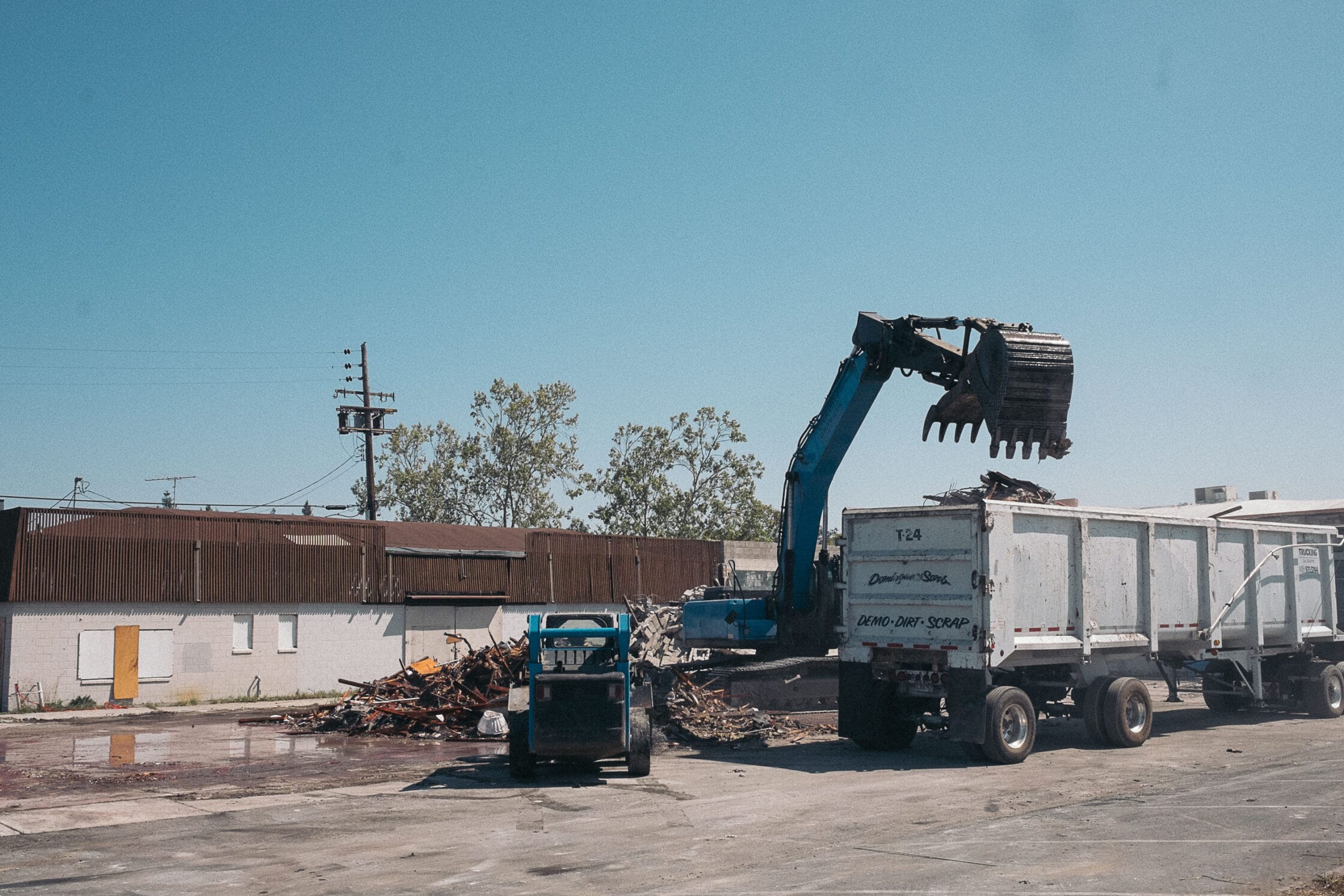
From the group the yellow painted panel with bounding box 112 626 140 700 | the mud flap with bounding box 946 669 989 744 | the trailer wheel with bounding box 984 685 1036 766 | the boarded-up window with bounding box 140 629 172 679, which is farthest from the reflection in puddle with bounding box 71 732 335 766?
the trailer wheel with bounding box 984 685 1036 766

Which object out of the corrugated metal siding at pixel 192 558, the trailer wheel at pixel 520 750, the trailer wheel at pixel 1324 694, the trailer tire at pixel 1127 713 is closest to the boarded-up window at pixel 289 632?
the corrugated metal siding at pixel 192 558

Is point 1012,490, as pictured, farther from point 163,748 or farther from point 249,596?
point 249,596

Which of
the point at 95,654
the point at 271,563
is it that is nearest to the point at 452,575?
the point at 271,563

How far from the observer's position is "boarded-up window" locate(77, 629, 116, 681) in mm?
30031

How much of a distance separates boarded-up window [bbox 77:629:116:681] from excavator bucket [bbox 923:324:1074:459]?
2328 cm

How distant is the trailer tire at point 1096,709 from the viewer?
57.7ft

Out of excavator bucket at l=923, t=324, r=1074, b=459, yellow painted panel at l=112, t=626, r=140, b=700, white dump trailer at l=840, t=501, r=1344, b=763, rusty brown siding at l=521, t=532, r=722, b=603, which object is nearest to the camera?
white dump trailer at l=840, t=501, r=1344, b=763

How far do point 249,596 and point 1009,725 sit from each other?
23.3m

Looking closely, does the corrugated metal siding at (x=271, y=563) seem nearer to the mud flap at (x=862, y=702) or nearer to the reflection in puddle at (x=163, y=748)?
the reflection in puddle at (x=163, y=748)

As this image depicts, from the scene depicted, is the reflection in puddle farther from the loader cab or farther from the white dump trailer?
the white dump trailer

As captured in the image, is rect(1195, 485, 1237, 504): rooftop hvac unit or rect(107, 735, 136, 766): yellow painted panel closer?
rect(107, 735, 136, 766): yellow painted panel

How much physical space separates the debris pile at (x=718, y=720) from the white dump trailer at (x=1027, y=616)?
2346mm

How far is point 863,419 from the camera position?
1942 cm

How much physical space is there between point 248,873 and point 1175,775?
Answer: 10704 millimetres
